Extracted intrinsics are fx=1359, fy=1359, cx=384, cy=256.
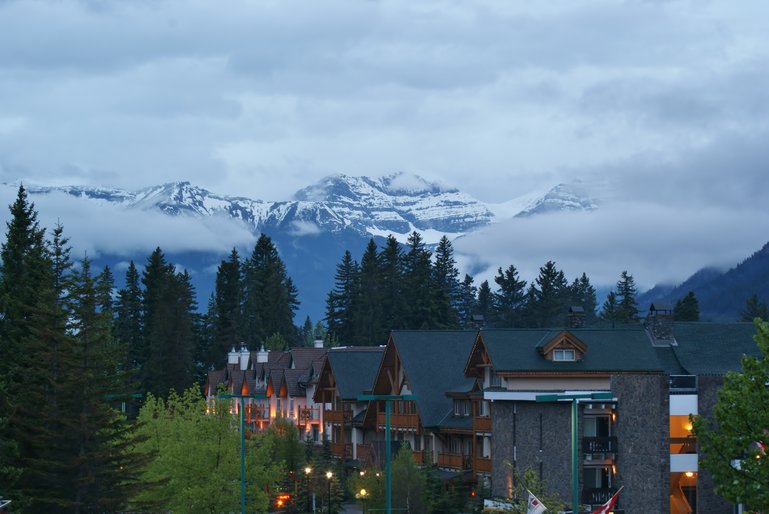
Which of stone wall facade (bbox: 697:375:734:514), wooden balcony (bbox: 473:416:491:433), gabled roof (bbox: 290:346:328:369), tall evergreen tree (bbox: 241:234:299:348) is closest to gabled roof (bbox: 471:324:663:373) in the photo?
stone wall facade (bbox: 697:375:734:514)

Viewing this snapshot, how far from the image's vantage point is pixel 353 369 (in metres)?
112

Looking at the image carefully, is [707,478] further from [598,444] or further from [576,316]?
[576,316]

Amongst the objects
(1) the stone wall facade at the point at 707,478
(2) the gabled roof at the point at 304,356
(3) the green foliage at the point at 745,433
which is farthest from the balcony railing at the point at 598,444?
(2) the gabled roof at the point at 304,356

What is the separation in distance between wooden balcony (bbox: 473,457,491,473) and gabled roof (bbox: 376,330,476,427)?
25.8ft

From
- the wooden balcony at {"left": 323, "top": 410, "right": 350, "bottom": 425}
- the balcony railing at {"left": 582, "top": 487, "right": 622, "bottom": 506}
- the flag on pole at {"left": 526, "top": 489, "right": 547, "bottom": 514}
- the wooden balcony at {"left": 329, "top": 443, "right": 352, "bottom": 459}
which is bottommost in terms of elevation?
the balcony railing at {"left": 582, "top": 487, "right": 622, "bottom": 506}

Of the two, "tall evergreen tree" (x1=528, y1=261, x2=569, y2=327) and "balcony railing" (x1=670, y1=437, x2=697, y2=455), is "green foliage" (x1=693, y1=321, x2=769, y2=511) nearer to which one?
"balcony railing" (x1=670, y1=437, x2=697, y2=455)

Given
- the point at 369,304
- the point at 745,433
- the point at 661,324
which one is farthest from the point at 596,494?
the point at 369,304

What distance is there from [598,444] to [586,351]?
654 centimetres

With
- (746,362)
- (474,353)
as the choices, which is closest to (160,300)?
(474,353)

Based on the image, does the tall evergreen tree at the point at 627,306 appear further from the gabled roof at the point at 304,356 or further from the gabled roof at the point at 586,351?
the gabled roof at the point at 586,351

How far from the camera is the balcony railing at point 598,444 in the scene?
246ft

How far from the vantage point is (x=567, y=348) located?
3127 inches

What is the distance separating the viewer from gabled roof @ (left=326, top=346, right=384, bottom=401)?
10944 cm

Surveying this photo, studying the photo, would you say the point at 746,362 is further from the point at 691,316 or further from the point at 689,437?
the point at 691,316
